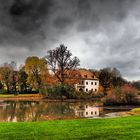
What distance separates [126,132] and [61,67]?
58.9 metres

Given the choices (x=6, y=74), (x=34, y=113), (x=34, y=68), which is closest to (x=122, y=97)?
(x=34, y=113)

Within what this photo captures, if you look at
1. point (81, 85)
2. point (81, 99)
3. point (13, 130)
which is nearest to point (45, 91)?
point (81, 99)

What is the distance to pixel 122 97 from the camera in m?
45.4

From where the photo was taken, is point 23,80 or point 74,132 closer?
point 74,132

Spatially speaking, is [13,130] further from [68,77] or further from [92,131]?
[68,77]

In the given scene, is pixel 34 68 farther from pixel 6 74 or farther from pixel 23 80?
pixel 6 74

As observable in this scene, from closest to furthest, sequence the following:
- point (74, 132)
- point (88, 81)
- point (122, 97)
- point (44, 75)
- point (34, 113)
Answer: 1. point (74, 132)
2. point (34, 113)
3. point (122, 97)
4. point (44, 75)
5. point (88, 81)

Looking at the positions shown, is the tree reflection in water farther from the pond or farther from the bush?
the bush

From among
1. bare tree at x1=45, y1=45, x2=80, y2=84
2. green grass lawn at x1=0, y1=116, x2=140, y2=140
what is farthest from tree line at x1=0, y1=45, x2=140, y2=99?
green grass lawn at x1=0, y1=116, x2=140, y2=140

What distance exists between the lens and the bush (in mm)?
44969

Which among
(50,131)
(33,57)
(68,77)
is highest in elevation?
(33,57)

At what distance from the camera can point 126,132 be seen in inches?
523

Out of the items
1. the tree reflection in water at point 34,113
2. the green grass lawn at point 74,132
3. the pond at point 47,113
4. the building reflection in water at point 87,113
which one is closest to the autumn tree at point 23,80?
the pond at point 47,113

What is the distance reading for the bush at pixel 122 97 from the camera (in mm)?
44969
